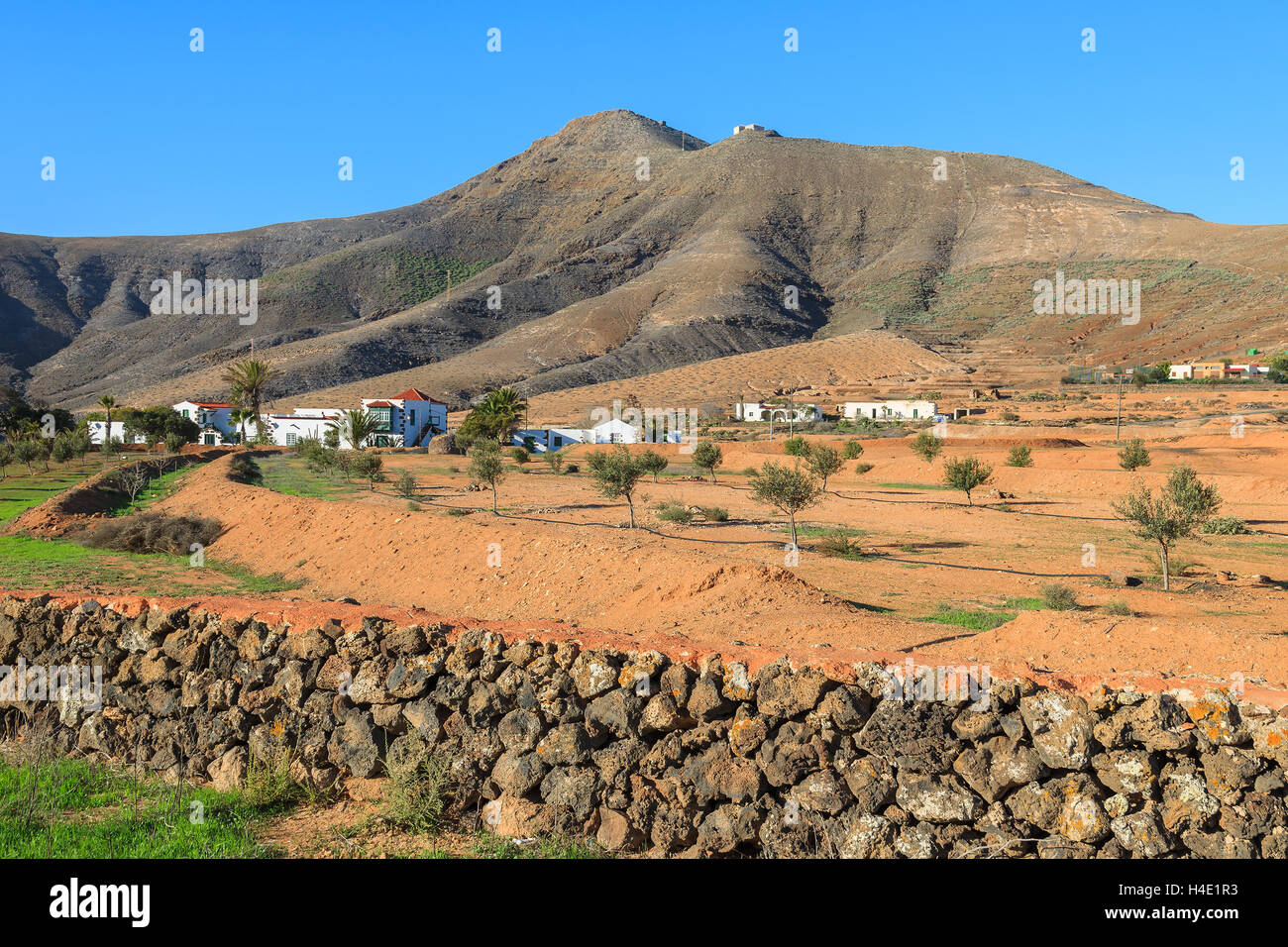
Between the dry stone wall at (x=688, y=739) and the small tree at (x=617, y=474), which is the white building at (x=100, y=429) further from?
the dry stone wall at (x=688, y=739)

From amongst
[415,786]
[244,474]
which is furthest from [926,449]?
[415,786]

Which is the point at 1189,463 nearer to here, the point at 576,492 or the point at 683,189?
the point at 576,492

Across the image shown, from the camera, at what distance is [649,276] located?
136000 millimetres

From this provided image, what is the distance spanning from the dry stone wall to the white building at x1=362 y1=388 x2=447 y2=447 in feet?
204

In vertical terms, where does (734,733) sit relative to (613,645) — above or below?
below

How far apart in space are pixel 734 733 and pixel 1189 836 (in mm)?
2712

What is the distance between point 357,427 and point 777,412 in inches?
1377

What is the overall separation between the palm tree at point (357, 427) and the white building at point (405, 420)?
3.44ft

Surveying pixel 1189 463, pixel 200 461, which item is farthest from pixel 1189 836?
pixel 200 461

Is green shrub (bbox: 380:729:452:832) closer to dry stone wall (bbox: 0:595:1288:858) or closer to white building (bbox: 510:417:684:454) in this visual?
dry stone wall (bbox: 0:595:1288:858)

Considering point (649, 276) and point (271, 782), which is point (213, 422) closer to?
point (649, 276)

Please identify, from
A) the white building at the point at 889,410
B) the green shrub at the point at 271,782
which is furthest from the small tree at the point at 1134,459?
the green shrub at the point at 271,782

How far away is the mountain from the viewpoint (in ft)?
346

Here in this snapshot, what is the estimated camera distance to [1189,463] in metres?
39.3
